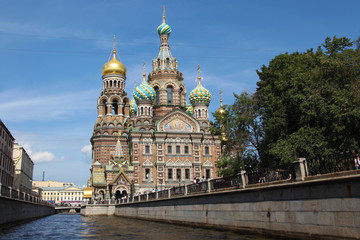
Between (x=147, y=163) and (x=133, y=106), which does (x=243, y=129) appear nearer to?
(x=147, y=163)

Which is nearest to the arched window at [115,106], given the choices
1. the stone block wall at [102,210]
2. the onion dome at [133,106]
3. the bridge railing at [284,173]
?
the onion dome at [133,106]

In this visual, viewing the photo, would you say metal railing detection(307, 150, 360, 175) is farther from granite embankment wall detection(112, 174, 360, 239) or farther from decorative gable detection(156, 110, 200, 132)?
decorative gable detection(156, 110, 200, 132)

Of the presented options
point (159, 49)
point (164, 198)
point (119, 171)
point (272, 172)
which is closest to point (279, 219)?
point (272, 172)

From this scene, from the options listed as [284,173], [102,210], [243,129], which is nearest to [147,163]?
[102,210]

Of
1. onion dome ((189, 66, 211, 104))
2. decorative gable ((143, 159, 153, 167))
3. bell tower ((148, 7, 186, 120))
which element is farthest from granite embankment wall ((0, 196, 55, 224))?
onion dome ((189, 66, 211, 104))

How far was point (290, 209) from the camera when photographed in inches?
568

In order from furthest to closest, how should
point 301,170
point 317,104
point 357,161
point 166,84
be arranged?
point 166,84
point 317,104
point 301,170
point 357,161

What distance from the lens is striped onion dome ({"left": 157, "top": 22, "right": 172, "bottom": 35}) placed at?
68062 millimetres

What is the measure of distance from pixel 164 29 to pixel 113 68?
499 inches

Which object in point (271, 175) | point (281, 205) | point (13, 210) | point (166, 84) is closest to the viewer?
point (281, 205)

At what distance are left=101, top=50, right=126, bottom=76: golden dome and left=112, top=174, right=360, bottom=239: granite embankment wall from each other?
52482 millimetres

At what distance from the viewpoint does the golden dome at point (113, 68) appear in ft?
235

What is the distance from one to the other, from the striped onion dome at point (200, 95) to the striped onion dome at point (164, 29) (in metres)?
14.2

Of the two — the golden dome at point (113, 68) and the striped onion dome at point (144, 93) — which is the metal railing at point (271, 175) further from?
the golden dome at point (113, 68)
